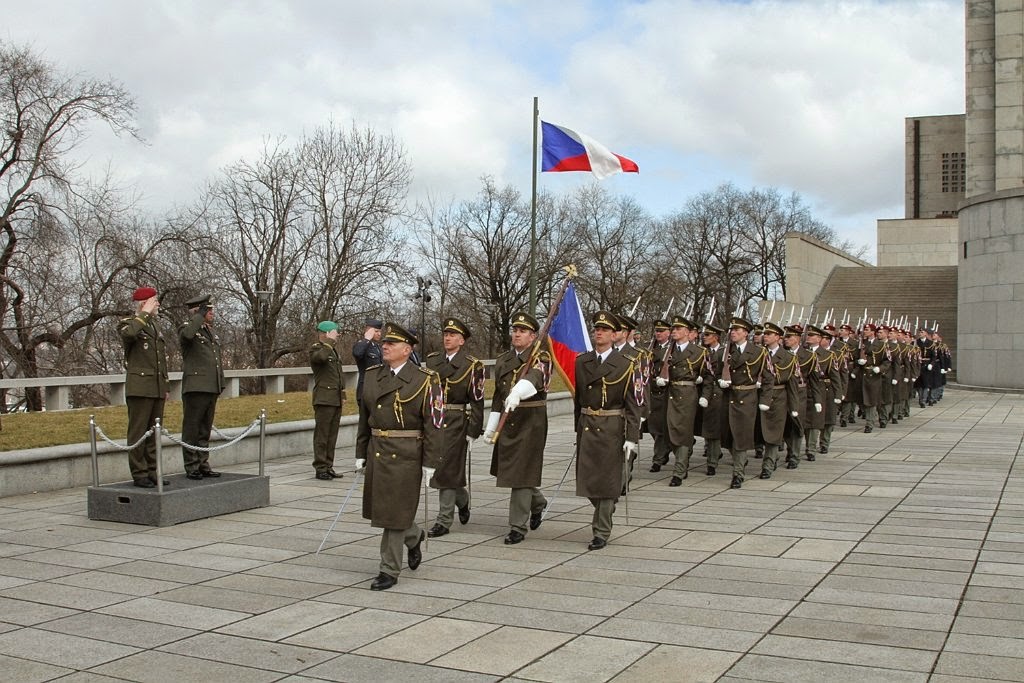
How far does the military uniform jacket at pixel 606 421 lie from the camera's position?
28.2ft

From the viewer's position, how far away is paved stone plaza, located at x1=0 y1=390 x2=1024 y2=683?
5.45 m

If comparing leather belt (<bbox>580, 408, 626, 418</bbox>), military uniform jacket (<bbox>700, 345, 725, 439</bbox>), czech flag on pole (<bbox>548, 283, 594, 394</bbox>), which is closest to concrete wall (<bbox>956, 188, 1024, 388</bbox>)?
military uniform jacket (<bbox>700, 345, 725, 439</bbox>)

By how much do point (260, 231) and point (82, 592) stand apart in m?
32.2

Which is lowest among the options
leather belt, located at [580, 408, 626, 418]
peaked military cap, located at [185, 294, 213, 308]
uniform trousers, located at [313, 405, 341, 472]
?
uniform trousers, located at [313, 405, 341, 472]

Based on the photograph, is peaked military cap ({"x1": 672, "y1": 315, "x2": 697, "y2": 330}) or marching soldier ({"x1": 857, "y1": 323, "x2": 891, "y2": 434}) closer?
peaked military cap ({"x1": 672, "y1": 315, "x2": 697, "y2": 330})

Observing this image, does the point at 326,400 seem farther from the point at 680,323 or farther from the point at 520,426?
the point at 520,426

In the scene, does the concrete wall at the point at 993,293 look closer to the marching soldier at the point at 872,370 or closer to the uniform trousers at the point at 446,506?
the marching soldier at the point at 872,370

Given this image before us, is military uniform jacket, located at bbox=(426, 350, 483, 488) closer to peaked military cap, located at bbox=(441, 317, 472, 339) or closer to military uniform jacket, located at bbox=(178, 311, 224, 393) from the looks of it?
peaked military cap, located at bbox=(441, 317, 472, 339)

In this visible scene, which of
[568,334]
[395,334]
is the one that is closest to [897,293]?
[568,334]

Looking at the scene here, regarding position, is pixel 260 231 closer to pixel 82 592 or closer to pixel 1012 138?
pixel 1012 138

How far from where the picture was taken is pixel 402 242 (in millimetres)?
38844

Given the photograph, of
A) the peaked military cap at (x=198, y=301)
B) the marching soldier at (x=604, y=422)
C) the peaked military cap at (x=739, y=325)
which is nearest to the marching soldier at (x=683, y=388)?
the peaked military cap at (x=739, y=325)

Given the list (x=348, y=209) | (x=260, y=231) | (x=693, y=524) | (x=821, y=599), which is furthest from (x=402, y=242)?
(x=821, y=599)

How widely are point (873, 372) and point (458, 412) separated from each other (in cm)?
1260
